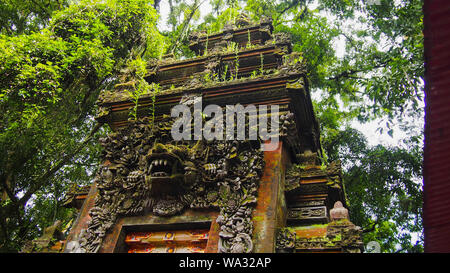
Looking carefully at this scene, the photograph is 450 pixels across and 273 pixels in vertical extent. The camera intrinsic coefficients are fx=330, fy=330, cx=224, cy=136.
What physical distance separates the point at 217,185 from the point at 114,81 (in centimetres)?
993

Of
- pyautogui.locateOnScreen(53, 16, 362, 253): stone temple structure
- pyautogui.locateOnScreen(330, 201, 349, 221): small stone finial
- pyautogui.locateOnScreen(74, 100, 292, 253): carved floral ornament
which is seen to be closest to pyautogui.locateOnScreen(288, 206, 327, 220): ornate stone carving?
pyautogui.locateOnScreen(53, 16, 362, 253): stone temple structure

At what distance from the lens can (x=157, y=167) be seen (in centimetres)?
584

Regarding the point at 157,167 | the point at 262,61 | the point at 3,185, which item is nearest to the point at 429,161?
the point at 157,167

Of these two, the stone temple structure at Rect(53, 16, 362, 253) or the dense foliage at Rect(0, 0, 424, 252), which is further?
the dense foliage at Rect(0, 0, 424, 252)

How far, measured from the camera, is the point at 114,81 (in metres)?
14.1

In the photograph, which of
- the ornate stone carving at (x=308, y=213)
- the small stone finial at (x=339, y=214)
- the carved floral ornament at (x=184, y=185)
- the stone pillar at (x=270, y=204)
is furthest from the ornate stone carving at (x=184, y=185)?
the small stone finial at (x=339, y=214)

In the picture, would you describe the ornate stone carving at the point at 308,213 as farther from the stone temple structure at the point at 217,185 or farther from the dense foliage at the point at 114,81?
the dense foliage at the point at 114,81

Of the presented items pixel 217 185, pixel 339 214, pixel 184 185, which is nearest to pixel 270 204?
pixel 217 185

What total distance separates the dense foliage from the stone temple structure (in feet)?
9.32

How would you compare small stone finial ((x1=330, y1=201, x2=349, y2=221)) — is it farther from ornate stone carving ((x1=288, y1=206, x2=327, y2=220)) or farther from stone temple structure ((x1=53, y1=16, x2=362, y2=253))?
ornate stone carving ((x1=288, y1=206, x2=327, y2=220))

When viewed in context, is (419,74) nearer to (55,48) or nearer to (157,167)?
(157,167)

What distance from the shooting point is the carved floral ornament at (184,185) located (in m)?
5.60

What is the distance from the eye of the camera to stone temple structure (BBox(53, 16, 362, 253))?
533 cm

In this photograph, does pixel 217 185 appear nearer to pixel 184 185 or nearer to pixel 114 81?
pixel 184 185
